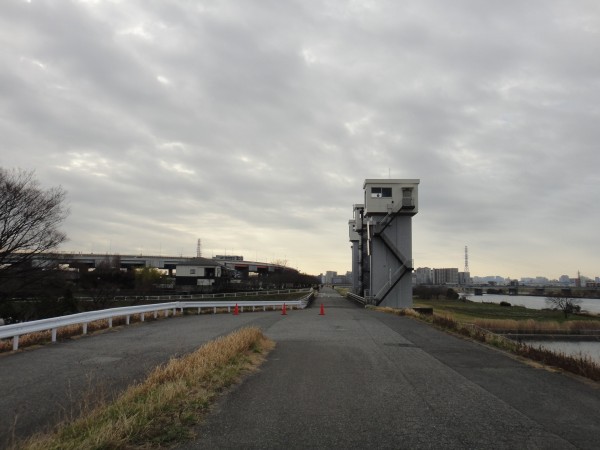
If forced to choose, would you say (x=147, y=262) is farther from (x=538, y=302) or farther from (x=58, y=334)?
(x=58, y=334)

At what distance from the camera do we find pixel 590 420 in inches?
239

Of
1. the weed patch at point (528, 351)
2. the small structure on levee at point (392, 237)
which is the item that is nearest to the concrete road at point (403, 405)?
the weed patch at point (528, 351)

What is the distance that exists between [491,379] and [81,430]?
→ 7394 millimetres

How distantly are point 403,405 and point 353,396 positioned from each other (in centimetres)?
89

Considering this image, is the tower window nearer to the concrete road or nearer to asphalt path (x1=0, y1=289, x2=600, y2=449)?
asphalt path (x1=0, y1=289, x2=600, y2=449)

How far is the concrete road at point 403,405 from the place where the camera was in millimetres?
5164

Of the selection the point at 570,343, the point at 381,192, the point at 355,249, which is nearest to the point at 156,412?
the point at 381,192

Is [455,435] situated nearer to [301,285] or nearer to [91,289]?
[91,289]

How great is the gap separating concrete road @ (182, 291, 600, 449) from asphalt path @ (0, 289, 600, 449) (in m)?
0.02

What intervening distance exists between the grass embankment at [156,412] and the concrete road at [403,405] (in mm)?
342

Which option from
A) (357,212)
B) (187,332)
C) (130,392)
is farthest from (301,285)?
(130,392)

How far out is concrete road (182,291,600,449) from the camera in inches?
203

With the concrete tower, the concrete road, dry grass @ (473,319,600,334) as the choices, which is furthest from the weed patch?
the concrete tower

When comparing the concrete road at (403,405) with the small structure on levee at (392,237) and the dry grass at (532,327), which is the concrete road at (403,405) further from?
the dry grass at (532,327)
